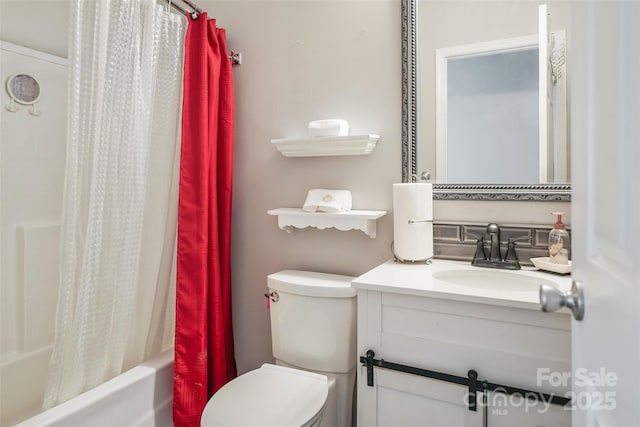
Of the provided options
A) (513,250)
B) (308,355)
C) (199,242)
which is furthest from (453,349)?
(199,242)

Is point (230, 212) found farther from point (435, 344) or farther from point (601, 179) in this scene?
point (601, 179)

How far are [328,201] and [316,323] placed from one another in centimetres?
49

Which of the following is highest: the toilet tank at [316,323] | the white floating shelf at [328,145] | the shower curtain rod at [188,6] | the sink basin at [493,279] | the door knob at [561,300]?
the shower curtain rod at [188,6]

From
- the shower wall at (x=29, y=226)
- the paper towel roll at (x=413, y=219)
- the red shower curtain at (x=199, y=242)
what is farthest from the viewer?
the shower wall at (x=29, y=226)

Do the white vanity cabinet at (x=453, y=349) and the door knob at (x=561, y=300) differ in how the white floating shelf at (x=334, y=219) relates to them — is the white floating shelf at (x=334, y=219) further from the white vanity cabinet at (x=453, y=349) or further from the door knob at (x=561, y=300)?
the door knob at (x=561, y=300)

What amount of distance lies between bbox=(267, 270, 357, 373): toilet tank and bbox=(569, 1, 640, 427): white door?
0.84 metres

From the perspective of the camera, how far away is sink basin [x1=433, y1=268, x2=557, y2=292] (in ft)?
4.11

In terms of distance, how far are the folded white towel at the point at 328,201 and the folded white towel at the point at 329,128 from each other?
238mm

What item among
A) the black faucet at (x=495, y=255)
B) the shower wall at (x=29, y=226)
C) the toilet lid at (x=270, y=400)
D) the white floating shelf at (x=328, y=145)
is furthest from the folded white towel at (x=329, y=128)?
the shower wall at (x=29, y=226)

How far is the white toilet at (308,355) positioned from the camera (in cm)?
132

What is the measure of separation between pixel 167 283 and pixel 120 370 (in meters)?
0.35

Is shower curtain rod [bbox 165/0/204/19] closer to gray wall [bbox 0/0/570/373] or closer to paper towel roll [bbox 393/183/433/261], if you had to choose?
gray wall [bbox 0/0/570/373]

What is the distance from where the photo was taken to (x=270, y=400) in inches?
51.2

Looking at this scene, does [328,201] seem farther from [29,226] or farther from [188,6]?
[29,226]
